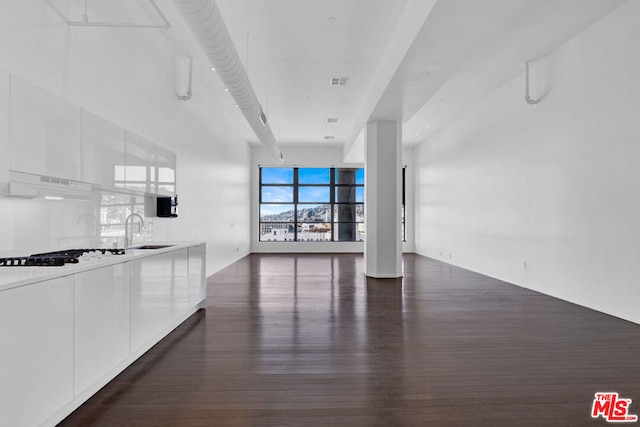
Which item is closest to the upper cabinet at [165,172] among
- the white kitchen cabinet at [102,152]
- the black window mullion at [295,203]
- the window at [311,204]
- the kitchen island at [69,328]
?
the white kitchen cabinet at [102,152]

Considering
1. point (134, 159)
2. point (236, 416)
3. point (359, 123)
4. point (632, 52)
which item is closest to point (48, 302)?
point (236, 416)

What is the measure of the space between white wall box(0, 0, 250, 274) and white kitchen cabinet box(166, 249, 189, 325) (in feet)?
3.06

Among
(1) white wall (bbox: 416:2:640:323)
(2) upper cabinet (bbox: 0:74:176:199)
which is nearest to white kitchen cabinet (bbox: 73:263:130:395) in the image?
(2) upper cabinet (bbox: 0:74:176:199)

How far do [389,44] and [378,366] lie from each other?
14.8 ft

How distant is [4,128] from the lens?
2.23m

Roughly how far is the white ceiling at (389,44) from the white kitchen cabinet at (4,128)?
92.8 inches

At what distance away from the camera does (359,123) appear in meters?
8.48

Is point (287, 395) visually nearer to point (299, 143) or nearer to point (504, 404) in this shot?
point (504, 404)

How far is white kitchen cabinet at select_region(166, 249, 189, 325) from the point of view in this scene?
150 inches

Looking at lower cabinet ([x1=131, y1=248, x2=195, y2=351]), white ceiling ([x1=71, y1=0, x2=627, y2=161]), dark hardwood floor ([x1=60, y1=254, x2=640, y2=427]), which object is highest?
white ceiling ([x1=71, y1=0, x2=627, y2=161])

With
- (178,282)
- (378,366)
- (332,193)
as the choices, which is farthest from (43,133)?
(332,193)

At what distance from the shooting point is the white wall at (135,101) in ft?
9.02

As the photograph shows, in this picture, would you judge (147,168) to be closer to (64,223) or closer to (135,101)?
(135,101)

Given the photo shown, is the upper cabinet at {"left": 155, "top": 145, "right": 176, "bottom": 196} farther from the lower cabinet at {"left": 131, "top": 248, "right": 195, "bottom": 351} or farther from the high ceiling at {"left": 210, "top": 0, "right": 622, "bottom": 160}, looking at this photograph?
the high ceiling at {"left": 210, "top": 0, "right": 622, "bottom": 160}
